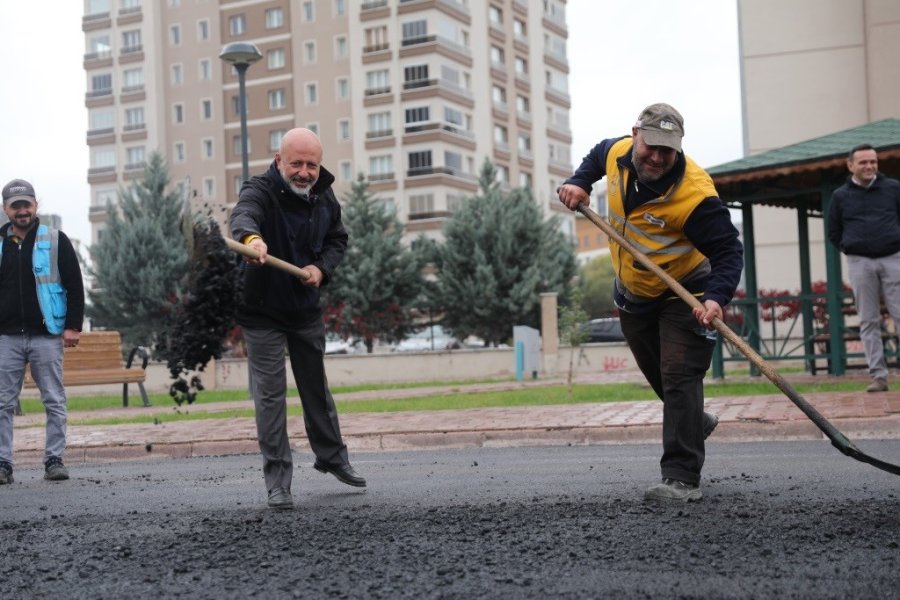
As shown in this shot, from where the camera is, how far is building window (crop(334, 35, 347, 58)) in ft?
257

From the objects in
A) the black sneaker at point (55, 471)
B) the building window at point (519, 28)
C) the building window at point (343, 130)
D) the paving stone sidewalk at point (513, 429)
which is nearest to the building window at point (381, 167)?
the building window at point (343, 130)

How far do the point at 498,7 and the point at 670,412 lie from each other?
261 ft

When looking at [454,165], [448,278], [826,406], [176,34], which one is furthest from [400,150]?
[826,406]

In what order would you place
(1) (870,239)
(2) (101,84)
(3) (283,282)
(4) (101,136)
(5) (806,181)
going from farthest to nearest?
(2) (101,84)
(4) (101,136)
(5) (806,181)
(1) (870,239)
(3) (283,282)

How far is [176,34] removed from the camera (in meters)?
83.8

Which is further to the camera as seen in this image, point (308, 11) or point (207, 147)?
point (207, 147)

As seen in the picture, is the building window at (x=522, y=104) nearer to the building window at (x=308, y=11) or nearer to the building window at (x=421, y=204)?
the building window at (x=421, y=204)

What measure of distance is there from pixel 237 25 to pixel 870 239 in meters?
75.4

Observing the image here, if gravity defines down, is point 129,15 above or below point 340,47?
above

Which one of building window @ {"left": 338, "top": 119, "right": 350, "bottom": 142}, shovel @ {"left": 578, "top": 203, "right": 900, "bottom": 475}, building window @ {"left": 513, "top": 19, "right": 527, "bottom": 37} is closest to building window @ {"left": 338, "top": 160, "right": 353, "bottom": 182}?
building window @ {"left": 338, "top": 119, "right": 350, "bottom": 142}

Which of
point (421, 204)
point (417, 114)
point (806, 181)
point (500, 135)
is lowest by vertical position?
point (806, 181)

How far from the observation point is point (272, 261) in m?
6.05

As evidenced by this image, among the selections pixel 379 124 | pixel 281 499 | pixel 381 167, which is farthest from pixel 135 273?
pixel 281 499

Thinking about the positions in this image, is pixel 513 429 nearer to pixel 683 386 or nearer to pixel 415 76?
pixel 683 386
